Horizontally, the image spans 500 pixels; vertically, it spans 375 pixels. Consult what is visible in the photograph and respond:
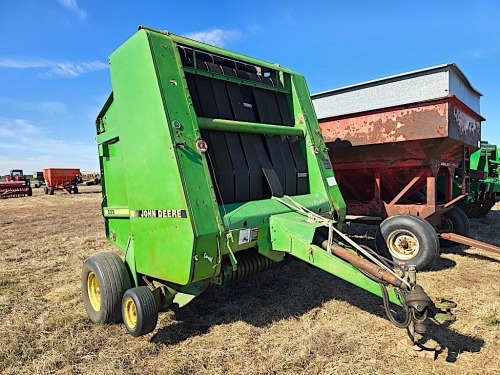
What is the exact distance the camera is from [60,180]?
25453 mm

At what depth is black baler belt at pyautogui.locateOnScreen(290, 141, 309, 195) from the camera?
12.4 ft

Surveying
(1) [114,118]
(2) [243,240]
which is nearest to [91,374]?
(2) [243,240]

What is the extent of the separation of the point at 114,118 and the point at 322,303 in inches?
108

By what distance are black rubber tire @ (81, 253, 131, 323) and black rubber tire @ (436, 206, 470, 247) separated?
4.93 m

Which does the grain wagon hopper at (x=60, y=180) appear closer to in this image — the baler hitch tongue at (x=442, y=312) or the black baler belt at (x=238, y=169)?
the black baler belt at (x=238, y=169)

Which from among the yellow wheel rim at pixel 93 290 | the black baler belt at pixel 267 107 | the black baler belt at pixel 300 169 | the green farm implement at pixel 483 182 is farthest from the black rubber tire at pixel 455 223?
the yellow wheel rim at pixel 93 290

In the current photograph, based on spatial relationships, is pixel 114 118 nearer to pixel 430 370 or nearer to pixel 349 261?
pixel 349 261

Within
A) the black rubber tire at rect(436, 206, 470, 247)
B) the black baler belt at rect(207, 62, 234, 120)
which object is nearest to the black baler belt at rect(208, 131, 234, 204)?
the black baler belt at rect(207, 62, 234, 120)

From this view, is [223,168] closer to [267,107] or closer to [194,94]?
[194,94]

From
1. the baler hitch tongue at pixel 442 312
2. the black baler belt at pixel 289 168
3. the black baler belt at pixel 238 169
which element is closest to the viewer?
the baler hitch tongue at pixel 442 312

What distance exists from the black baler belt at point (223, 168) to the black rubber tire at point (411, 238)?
8.05 ft

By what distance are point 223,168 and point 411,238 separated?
2.73 metres

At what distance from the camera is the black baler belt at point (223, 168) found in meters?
3.16

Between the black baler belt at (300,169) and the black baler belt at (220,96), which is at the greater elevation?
the black baler belt at (220,96)
